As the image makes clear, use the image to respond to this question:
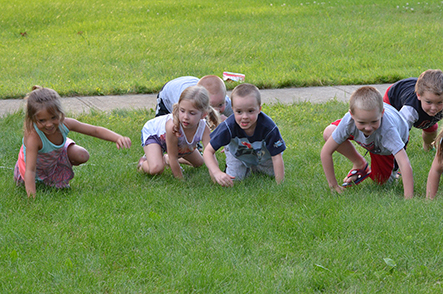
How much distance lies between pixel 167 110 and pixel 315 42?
581 cm

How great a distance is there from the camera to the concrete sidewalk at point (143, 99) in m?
6.69

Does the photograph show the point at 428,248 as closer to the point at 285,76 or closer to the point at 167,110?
the point at 167,110

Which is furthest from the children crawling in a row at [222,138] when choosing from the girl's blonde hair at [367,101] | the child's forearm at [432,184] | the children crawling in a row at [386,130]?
the child's forearm at [432,184]

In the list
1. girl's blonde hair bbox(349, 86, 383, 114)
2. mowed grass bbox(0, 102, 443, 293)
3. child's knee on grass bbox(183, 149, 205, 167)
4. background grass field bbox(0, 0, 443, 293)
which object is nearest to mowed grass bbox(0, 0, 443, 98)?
background grass field bbox(0, 0, 443, 293)

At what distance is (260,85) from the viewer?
7758 millimetres

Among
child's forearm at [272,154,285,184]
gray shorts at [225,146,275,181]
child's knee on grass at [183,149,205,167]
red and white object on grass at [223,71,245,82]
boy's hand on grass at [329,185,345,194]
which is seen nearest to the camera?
boy's hand on grass at [329,185,345,194]

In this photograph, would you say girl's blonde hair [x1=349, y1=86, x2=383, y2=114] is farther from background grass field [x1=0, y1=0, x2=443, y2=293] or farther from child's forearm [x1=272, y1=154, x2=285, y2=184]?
child's forearm [x1=272, y1=154, x2=285, y2=184]

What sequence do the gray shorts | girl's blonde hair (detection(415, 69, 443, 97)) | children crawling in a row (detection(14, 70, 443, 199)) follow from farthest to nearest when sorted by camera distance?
the gray shorts < girl's blonde hair (detection(415, 69, 443, 97)) < children crawling in a row (detection(14, 70, 443, 199))

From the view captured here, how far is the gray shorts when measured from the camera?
15.2 ft

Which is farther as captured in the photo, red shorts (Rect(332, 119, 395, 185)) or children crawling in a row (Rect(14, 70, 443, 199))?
red shorts (Rect(332, 119, 395, 185))

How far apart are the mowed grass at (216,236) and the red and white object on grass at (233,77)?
3392mm

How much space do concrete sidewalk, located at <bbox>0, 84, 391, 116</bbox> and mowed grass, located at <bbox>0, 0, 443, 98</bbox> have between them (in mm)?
251

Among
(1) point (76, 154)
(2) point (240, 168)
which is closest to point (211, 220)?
(2) point (240, 168)

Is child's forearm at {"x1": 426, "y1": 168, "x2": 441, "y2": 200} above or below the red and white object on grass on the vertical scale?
above
